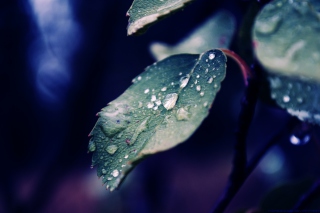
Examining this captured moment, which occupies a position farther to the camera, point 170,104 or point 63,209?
point 63,209

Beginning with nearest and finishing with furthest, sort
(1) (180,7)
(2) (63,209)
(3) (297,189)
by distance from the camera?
(1) (180,7), (3) (297,189), (2) (63,209)

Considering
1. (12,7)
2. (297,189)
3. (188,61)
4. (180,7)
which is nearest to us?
(180,7)

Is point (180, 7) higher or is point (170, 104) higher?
point (180, 7)

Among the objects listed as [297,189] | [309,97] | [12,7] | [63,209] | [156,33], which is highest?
[309,97]

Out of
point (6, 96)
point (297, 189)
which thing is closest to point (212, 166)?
point (6, 96)

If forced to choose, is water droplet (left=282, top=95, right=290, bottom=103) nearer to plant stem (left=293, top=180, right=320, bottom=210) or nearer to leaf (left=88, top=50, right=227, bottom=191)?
leaf (left=88, top=50, right=227, bottom=191)

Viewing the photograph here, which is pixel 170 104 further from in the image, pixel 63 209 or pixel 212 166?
pixel 212 166

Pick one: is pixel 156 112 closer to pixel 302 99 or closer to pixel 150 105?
pixel 150 105
